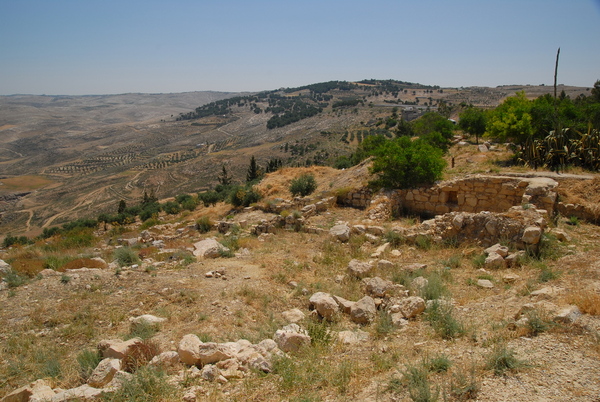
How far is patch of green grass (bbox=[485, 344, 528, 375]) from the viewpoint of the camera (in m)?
3.95

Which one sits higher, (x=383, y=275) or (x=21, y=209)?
(x=383, y=275)

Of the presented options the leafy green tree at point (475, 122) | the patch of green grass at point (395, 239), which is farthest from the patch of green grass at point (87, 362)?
the leafy green tree at point (475, 122)

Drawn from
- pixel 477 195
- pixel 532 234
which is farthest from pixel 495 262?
pixel 477 195

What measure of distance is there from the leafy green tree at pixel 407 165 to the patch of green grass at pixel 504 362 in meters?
9.88

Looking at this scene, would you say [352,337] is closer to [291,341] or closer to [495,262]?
[291,341]

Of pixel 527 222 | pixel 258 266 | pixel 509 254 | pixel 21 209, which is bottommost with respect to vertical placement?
pixel 21 209

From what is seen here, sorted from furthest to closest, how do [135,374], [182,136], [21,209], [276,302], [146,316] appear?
[182,136], [21,209], [276,302], [146,316], [135,374]

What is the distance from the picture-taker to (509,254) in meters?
8.19

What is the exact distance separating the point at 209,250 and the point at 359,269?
5.09 metres

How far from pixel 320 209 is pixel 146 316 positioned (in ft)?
31.3

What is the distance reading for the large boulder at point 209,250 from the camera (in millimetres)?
10773

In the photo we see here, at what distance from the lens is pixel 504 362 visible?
4059 millimetres

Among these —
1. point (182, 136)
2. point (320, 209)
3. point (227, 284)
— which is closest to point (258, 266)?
point (227, 284)

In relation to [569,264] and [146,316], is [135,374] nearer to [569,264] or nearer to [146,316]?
[146,316]
